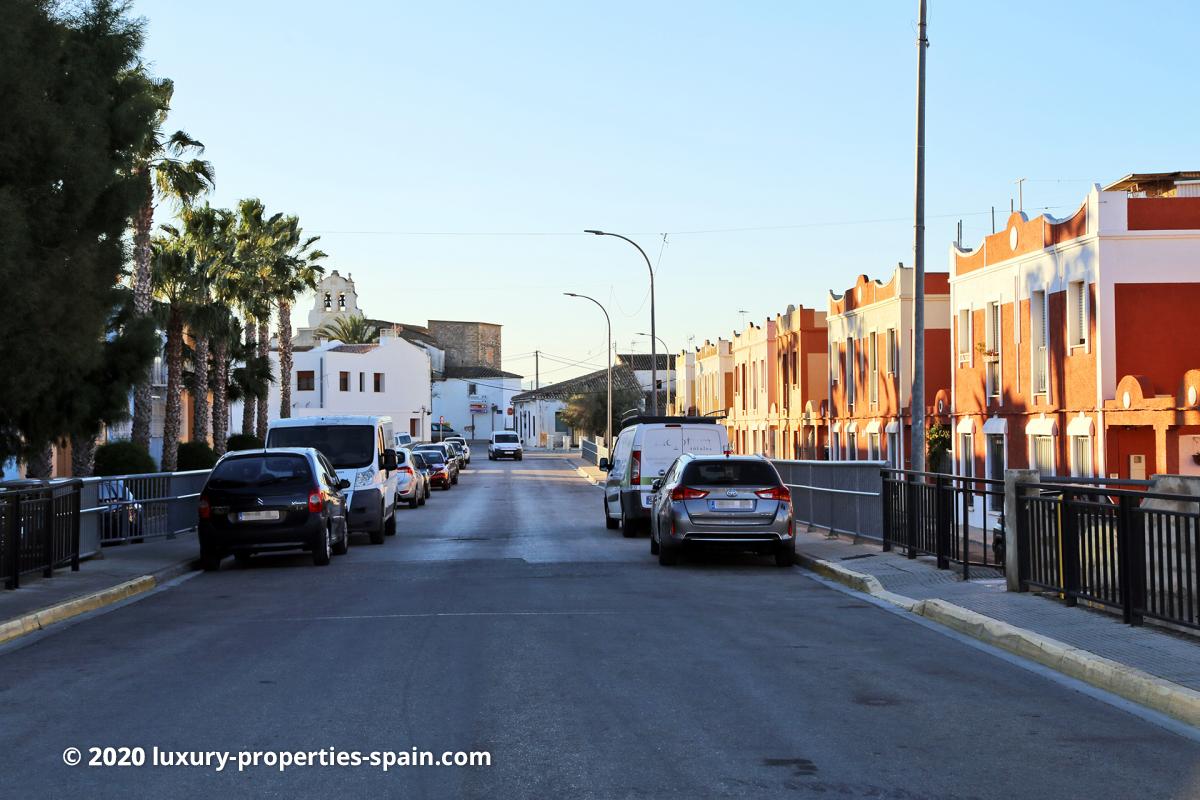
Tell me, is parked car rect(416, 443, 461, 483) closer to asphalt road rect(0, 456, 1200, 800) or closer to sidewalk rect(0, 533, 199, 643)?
sidewalk rect(0, 533, 199, 643)

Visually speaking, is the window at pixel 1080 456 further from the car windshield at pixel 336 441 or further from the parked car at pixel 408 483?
the parked car at pixel 408 483

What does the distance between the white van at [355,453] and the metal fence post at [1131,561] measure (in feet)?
47.5

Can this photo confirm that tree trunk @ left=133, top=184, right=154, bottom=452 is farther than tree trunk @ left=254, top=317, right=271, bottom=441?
No

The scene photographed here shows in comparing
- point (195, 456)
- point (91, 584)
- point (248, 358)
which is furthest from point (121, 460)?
point (248, 358)

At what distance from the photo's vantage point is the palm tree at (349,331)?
10169 cm

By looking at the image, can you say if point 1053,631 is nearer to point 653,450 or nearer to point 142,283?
point 653,450

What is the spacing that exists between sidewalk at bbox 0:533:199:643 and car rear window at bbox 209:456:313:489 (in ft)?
4.47

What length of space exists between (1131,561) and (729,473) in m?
7.89

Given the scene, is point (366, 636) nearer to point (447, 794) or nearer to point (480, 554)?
point (447, 794)

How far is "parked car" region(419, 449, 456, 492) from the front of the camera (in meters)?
47.5

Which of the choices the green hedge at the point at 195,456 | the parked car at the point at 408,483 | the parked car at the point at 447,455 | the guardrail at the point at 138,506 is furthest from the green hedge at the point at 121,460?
the parked car at the point at 447,455

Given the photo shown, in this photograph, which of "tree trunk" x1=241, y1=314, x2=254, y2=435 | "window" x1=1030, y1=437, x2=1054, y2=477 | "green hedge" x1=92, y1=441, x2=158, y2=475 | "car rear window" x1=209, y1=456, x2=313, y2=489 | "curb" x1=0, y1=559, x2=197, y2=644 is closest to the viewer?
"curb" x1=0, y1=559, x2=197, y2=644

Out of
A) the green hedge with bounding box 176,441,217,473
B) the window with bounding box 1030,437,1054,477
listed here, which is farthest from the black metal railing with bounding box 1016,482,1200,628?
the green hedge with bounding box 176,441,217,473

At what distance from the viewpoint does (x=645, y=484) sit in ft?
76.8
